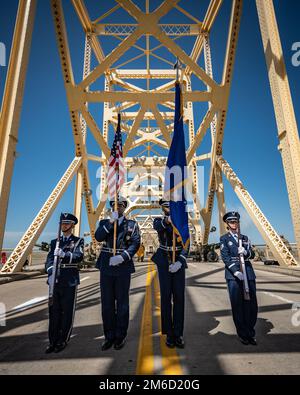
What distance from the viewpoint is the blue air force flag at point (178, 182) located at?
12.0 feet

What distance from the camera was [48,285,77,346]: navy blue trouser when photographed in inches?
119

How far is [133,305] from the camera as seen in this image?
5527 mm

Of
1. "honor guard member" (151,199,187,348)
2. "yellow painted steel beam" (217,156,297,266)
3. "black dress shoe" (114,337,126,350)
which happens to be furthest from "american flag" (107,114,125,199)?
"yellow painted steel beam" (217,156,297,266)

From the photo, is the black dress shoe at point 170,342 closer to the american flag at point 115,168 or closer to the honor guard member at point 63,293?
the honor guard member at point 63,293

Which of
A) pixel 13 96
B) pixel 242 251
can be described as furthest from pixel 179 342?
pixel 13 96

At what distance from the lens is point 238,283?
333cm

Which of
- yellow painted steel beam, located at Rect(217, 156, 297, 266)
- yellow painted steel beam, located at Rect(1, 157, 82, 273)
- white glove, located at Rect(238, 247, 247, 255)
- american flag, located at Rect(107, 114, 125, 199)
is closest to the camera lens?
white glove, located at Rect(238, 247, 247, 255)

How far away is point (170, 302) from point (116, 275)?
2.70ft

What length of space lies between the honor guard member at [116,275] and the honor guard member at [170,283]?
15.8 inches

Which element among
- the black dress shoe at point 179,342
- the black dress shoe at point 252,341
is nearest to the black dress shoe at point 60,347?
the black dress shoe at point 179,342

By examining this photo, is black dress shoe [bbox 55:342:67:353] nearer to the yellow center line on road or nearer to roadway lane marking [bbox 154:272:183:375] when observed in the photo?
the yellow center line on road

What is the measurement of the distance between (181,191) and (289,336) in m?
2.49

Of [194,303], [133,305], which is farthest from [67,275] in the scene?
[194,303]
